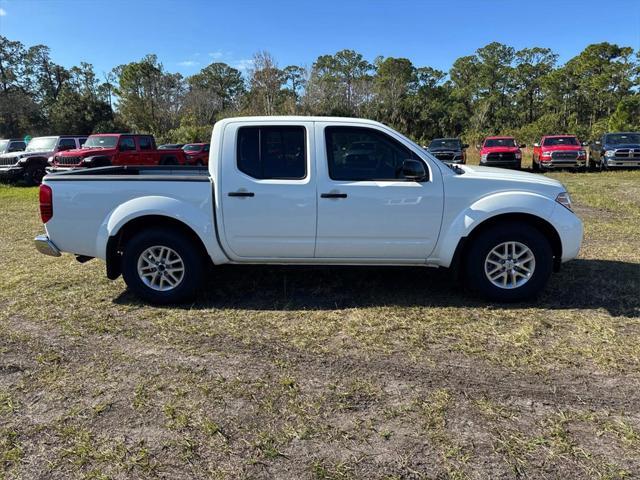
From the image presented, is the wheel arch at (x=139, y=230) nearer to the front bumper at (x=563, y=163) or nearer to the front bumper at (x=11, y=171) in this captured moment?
the front bumper at (x=11, y=171)

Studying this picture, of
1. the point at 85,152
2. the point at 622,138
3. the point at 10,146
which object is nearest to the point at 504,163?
the point at 622,138

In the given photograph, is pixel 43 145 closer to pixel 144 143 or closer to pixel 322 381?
pixel 144 143

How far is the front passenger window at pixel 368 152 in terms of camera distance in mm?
4641

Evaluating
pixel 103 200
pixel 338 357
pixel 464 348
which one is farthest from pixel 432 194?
pixel 103 200

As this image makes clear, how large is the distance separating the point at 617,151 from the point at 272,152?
20030mm

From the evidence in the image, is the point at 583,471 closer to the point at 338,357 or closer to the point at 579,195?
the point at 338,357

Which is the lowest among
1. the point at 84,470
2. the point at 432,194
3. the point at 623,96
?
the point at 84,470

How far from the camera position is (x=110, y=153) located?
1683 centimetres

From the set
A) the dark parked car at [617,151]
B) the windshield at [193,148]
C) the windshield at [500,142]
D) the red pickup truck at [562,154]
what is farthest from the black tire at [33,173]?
the dark parked car at [617,151]

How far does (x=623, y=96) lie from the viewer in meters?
47.0

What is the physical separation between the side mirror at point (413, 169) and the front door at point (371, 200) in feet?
0.25

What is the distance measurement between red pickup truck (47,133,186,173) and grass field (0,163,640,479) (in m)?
12.2

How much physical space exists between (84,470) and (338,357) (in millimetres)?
1857

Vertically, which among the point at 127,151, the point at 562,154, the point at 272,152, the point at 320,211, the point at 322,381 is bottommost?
the point at 322,381
